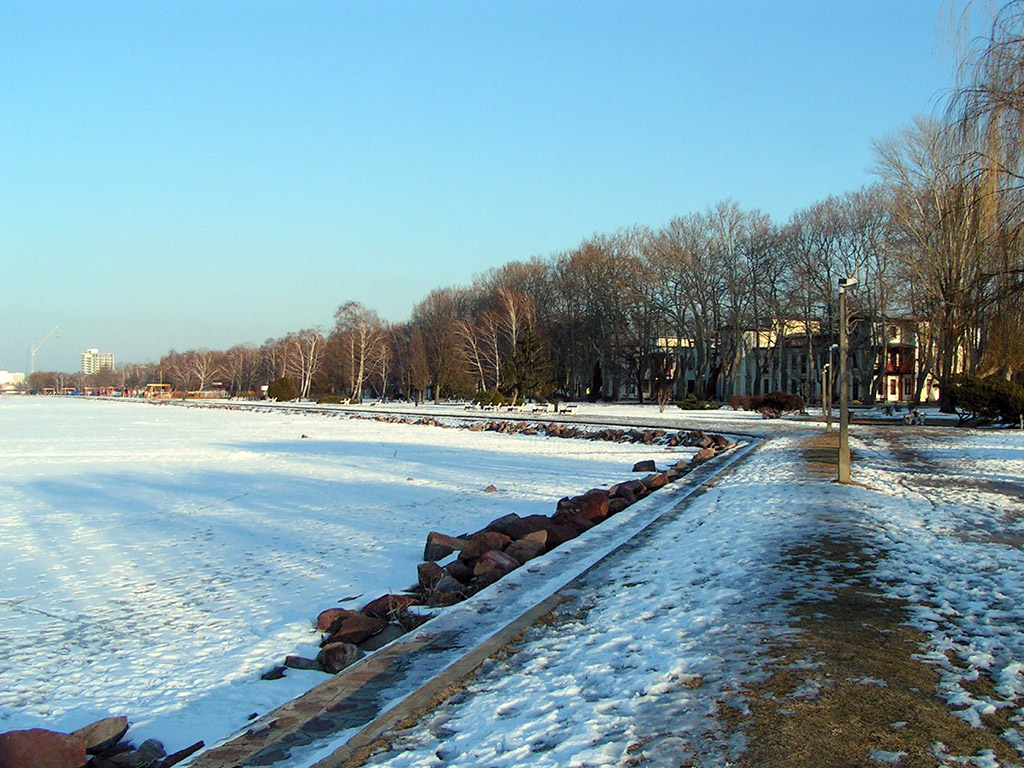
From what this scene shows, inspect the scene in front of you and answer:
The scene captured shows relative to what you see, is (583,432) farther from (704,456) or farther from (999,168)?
(999,168)

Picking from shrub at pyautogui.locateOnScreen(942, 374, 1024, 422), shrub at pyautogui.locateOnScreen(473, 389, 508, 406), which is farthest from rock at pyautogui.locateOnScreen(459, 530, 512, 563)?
shrub at pyautogui.locateOnScreen(473, 389, 508, 406)

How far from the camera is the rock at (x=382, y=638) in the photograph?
698 cm

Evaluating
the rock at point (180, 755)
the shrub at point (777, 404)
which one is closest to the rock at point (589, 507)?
the rock at point (180, 755)

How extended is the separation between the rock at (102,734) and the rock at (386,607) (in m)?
2.64

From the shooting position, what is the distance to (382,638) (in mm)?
7098

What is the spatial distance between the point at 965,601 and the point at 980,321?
678 centimetres

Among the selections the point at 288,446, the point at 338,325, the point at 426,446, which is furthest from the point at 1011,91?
the point at 338,325

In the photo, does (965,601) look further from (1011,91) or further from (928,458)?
(928,458)

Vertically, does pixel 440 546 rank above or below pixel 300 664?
above

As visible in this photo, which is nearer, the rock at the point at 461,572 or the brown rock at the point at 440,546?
the rock at the point at 461,572

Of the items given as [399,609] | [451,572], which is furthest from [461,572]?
[399,609]

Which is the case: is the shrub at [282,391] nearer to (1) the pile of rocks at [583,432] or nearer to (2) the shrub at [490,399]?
(2) the shrub at [490,399]

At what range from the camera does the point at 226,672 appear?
258 inches

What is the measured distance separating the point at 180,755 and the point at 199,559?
20.2 ft
